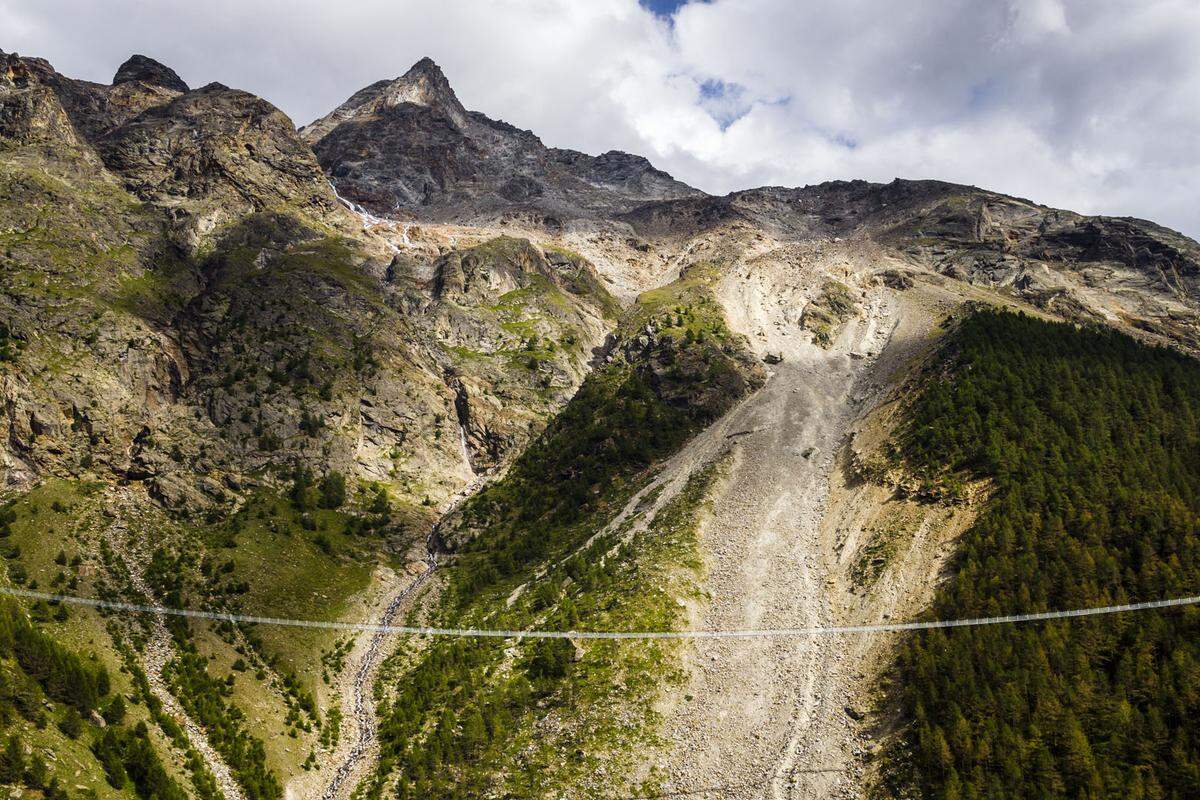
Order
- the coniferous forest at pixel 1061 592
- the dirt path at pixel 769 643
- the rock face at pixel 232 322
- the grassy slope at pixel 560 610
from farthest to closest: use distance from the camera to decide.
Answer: the rock face at pixel 232 322 < the grassy slope at pixel 560 610 < the dirt path at pixel 769 643 < the coniferous forest at pixel 1061 592

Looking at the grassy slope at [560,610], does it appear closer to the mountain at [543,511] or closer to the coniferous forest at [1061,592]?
the mountain at [543,511]

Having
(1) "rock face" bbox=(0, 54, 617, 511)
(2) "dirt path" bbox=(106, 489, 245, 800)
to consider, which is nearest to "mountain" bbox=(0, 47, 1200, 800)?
(2) "dirt path" bbox=(106, 489, 245, 800)

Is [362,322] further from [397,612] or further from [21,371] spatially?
[397,612]

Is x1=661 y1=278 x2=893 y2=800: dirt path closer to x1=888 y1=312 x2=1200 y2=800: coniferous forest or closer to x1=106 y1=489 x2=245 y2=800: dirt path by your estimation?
x1=888 y1=312 x2=1200 y2=800: coniferous forest

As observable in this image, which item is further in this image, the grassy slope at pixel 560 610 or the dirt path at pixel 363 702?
the dirt path at pixel 363 702

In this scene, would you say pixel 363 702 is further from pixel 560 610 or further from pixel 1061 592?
pixel 1061 592

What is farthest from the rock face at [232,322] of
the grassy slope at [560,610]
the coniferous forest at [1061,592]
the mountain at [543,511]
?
the coniferous forest at [1061,592]

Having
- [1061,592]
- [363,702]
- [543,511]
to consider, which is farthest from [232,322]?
[1061,592]
